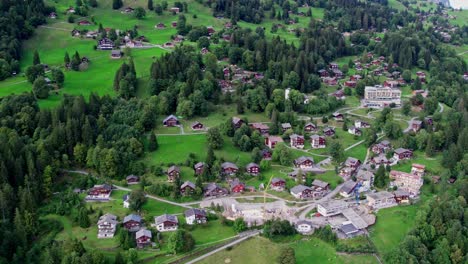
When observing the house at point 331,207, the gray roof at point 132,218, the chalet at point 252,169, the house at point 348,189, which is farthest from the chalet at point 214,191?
the house at point 348,189

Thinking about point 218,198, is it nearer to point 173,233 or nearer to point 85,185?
point 173,233

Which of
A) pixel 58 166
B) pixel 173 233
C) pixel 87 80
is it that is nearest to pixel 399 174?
pixel 173 233

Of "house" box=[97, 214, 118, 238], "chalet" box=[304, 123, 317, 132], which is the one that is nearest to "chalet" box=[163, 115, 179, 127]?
"chalet" box=[304, 123, 317, 132]

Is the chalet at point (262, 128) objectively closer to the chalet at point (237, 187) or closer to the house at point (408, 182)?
the chalet at point (237, 187)

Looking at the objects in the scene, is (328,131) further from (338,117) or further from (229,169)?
(229,169)

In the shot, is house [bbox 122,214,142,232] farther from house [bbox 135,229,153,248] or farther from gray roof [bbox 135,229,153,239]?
house [bbox 135,229,153,248]

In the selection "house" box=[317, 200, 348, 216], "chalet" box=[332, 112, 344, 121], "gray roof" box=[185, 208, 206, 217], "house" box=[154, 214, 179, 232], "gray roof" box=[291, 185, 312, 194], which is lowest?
"house" box=[154, 214, 179, 232]
